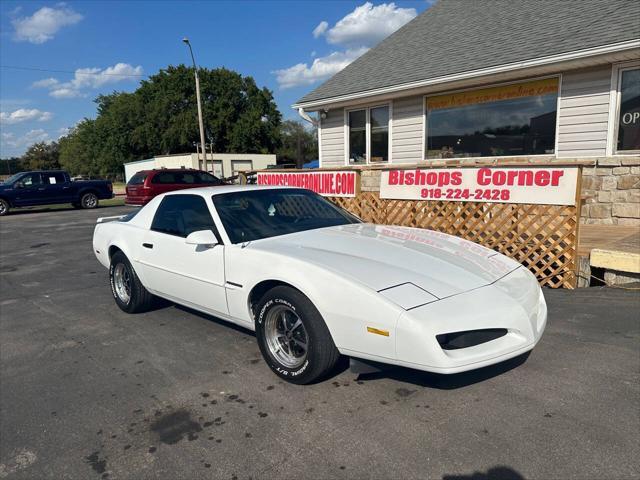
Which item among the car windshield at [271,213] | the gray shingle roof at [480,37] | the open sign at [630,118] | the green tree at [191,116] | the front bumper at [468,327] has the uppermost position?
the green tree at [191,116]

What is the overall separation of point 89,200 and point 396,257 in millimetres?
21016

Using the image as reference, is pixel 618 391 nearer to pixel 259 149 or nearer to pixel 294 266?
pixel 294 266

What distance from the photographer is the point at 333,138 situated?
1210 centimetres

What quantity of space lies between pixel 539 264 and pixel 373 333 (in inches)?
174

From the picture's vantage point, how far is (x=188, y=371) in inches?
137

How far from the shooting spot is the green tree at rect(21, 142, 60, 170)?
9438cm

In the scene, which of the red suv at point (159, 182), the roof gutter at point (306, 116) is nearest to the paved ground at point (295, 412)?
the roof gutter at point (306, 116)

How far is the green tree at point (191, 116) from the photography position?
2126 inches

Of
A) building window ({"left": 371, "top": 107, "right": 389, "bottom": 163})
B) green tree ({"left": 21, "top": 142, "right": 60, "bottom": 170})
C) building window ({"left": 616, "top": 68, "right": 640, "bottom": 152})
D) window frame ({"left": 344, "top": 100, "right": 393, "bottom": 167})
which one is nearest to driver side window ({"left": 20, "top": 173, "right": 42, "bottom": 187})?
window frame ({"left": 344, "top": 100, "right": 393, "bottom": 167})

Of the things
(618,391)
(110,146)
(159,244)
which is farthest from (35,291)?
(110,146)

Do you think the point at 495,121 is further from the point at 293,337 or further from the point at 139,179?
the point at 139,179

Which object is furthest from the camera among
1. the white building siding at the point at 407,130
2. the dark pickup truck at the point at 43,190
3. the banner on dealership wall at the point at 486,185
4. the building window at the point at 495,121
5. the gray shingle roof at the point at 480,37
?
the dark pickup truck at the point at 43,190

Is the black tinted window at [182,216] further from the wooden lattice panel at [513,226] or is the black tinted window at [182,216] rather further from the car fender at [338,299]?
the wooden lattice panel at [513,226]

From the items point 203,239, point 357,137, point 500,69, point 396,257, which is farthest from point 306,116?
point 396,257
